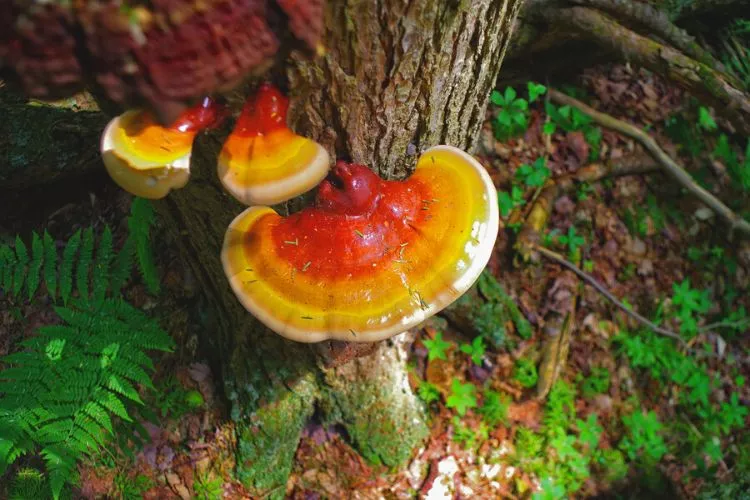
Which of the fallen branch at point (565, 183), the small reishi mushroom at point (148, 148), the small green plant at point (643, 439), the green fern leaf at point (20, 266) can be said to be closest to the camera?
the small reishi mushroom at point (148, 148)

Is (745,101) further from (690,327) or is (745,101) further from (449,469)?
(449,469)

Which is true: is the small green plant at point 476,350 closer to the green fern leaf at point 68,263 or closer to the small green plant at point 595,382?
the small green plant at point 595,382

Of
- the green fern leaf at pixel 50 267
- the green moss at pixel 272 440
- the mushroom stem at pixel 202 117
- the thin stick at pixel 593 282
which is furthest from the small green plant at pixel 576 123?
the green fern leaf at pixel 50 267

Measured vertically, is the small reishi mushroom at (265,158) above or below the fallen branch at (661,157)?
above

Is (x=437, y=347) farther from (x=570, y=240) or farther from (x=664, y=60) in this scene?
(x=664, y=60)

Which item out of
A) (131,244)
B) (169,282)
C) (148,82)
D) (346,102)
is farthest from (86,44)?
(169,282)

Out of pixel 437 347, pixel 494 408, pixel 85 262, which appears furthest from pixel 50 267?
pixel 494 408
